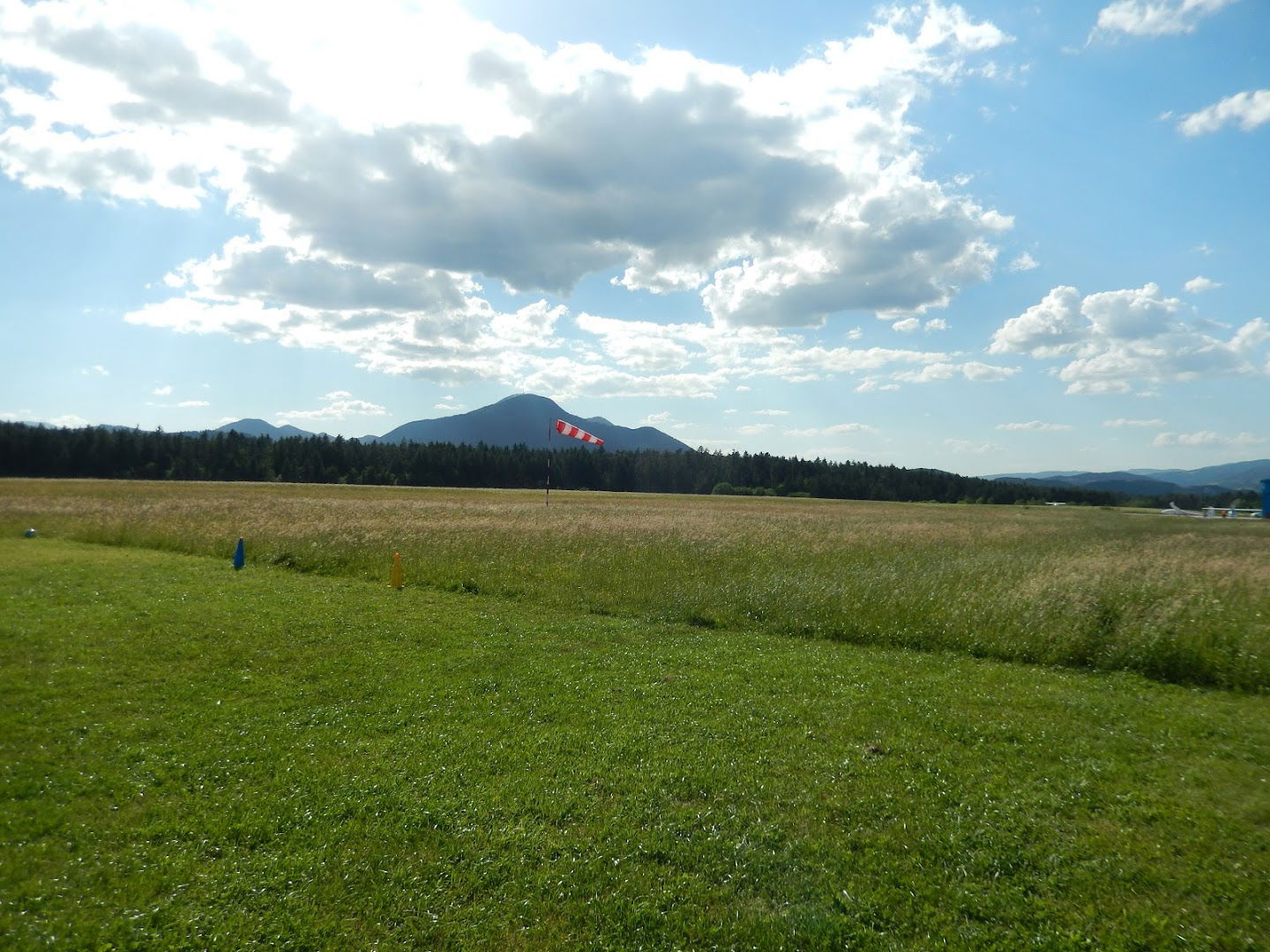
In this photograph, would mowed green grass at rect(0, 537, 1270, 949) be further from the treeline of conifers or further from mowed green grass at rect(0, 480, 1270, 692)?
the treeline of conifers

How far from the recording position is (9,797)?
6.18 meters

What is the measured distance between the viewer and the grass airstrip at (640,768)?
493 centimetres

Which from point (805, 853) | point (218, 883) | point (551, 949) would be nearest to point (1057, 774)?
point (805, 853)

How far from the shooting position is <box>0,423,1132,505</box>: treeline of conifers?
4085 inches

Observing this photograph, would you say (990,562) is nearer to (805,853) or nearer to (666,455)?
(805,853)

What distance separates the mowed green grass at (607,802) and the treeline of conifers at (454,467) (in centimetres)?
10804

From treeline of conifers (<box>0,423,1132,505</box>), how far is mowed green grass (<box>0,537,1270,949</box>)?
354ft

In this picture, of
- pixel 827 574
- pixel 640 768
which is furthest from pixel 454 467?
pixel 640 768

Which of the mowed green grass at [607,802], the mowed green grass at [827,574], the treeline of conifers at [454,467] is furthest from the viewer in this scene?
the treeline of conifers at [454,467]

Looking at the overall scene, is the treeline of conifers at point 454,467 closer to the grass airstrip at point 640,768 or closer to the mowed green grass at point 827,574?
the mowed green grass at point 827,574

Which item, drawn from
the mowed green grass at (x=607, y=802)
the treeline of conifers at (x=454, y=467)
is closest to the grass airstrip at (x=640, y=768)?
the mowed green grass at (x=607, y=802)

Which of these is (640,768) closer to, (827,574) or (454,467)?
(827,574)

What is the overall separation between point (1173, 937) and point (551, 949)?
4.45m

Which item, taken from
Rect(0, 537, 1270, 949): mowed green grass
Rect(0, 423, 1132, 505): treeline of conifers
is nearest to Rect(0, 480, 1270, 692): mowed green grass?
Rect(0, 537, 1270, 949): mowed green grass
